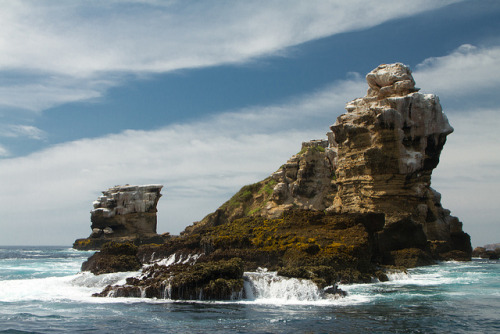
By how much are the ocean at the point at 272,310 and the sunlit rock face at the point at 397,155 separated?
23888mm

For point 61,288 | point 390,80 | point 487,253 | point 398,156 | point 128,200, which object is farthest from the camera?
point 128,200

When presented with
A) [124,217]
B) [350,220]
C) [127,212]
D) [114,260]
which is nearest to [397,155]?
[350,220]

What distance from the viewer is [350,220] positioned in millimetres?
35156

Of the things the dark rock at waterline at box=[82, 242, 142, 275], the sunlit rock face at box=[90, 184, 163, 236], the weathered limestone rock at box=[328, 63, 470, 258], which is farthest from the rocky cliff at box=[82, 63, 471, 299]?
the sunlit rock face at box=[90, 184, 163, 236]

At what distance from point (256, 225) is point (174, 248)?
740cm

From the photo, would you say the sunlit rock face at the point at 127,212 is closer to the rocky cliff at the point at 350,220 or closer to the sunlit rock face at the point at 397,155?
the rocky cliff at the point at 350,220

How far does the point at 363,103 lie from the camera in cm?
5812

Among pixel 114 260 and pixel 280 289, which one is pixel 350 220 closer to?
pixel 280 289

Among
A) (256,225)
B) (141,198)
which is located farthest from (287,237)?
(141,198)

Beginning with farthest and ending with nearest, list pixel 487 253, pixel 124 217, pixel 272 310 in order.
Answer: pixel 124 217, pixel 487 253, pixel 272 310

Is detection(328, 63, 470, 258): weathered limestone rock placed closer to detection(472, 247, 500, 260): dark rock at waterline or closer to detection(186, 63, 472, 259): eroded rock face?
detection(186, 63, 472, 259): eroded rock face

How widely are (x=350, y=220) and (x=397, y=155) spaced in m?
19.1

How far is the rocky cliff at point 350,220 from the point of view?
25.5 metres

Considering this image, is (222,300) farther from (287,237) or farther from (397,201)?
(397,201)
